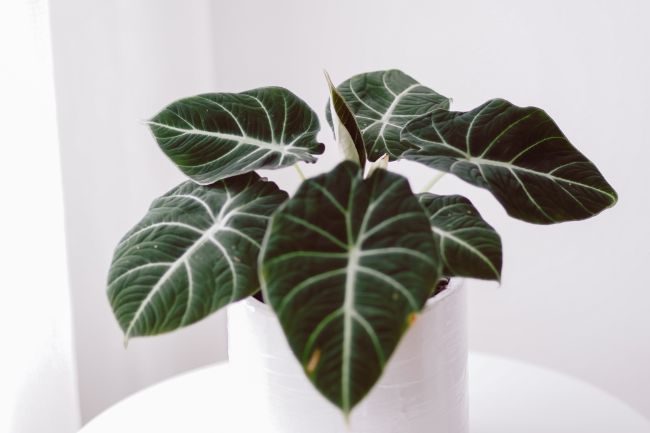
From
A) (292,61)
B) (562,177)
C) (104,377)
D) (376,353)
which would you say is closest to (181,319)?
(376,353)

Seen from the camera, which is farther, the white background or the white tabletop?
the white background

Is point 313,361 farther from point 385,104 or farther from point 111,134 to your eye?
point 111,134

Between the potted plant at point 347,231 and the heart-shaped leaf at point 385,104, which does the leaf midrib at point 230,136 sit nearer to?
the potted plant at point 347,231

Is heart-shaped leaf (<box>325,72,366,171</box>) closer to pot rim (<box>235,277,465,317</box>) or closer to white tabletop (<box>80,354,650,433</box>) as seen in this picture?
pot rim (<box>235,277,465,317</box>)

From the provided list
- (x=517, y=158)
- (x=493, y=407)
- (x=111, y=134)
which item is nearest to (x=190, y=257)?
(x=517, y=158)

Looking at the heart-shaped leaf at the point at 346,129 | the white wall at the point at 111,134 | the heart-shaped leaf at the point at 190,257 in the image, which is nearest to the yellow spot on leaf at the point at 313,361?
the heart-shaped leaf at the point at 190,257

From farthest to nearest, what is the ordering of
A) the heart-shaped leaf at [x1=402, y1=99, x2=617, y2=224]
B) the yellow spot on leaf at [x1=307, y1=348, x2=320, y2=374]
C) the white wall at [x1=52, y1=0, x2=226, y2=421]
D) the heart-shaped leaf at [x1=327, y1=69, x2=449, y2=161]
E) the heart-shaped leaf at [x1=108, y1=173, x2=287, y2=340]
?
1. the white wall at [x1=52, y1=0, x2=226, y2=421]
2. the heart-shaped leaf at [x1=327, y1=69, x2=449, y2=161]
3. the heart-shaped leaf at [x1=402, y1=99, x2=617, y2=224]
4. the heart-shaped leaf at [x1=108, y1=173, x2=287, y2=340]
5. the yellow spot on leaf at [x1=307, y1=348, x2=320, y2=374]

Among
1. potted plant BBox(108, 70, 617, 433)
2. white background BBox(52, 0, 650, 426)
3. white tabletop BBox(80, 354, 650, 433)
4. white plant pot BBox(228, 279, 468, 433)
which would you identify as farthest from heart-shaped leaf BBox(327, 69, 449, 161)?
white background BBox(52, 0, 650, 426)
